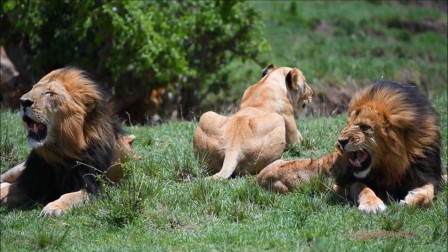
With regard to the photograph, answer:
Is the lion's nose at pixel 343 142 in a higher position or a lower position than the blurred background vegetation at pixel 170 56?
higher

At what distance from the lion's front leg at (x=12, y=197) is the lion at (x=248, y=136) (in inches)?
63.1

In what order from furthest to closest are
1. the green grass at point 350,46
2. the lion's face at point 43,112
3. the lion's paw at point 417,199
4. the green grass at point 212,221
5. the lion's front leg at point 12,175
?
the green grass at point 350,46 < the lion's front leg at point 12,175 < the lion's face at point 43,112 < the lion's paw at point 417,199 < the green grass at point 212,221

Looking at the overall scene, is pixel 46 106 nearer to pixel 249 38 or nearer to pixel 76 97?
pixel 76 97

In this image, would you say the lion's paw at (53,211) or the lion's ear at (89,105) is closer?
the lion's paw at (53,211)

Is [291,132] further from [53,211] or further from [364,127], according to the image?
[53,211]

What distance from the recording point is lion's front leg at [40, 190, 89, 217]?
258 inches

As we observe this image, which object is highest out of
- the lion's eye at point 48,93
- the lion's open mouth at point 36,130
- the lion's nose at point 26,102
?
the lion's eye at point 48,93

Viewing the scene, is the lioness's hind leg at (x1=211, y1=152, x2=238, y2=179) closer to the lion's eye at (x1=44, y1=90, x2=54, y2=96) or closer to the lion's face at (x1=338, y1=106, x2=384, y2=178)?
the lion's face at (x1=338, y1=106, x2=384, y2=178)

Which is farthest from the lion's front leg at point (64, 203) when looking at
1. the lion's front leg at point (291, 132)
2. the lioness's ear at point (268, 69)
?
the lioness's ear at point (268, 69)

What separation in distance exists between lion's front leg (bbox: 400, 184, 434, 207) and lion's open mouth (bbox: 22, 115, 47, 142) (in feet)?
9.16

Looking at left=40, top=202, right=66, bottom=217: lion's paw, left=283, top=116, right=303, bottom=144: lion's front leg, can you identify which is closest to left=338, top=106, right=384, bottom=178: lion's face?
left=283, top=116, right=303, bottom=144: lion's front leg

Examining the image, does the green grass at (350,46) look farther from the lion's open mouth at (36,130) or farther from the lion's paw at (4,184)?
the lion's open mouth at (36,130)

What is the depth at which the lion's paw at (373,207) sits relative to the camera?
20.6ft

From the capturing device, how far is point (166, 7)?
14672 millimetres
